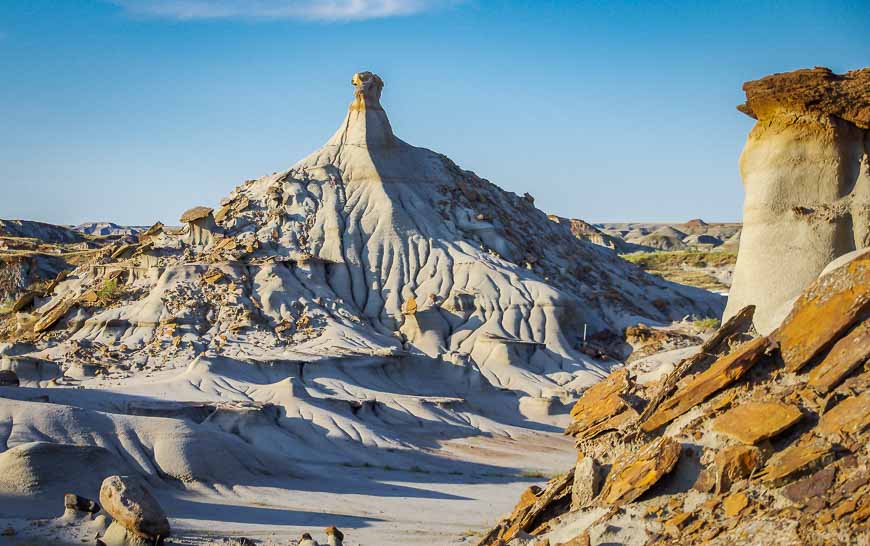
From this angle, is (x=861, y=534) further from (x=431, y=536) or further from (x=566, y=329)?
(x=566, y=329)

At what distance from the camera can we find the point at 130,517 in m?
18.0

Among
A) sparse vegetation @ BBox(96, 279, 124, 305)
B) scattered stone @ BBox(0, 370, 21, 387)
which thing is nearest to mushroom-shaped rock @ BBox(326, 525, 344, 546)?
scattered stone @ BBox(0, 370, 21, 387)

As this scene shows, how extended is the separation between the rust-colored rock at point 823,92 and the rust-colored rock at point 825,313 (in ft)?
12.6

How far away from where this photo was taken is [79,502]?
64.7ft

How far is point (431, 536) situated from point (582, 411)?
27.4ft

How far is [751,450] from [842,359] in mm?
1341

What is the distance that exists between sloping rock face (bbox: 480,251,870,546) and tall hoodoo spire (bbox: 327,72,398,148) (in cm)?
4423

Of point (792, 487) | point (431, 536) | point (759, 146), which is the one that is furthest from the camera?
point (431, 536)

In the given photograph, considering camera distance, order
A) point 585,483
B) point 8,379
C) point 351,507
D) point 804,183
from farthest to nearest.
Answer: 1. point 8,379
2. point 351,507
3. point 804,183
4. point 585,483

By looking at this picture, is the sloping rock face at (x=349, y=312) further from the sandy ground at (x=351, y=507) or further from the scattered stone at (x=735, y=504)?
the scattered stone at (x=735, y=504)

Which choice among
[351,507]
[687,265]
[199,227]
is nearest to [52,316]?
[199,227]

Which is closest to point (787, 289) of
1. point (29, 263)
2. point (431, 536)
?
point (431, 536)

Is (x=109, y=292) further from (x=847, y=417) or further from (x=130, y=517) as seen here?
(x=847, y=417)

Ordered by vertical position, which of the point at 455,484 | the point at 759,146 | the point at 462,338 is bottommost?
the point at 455,484
